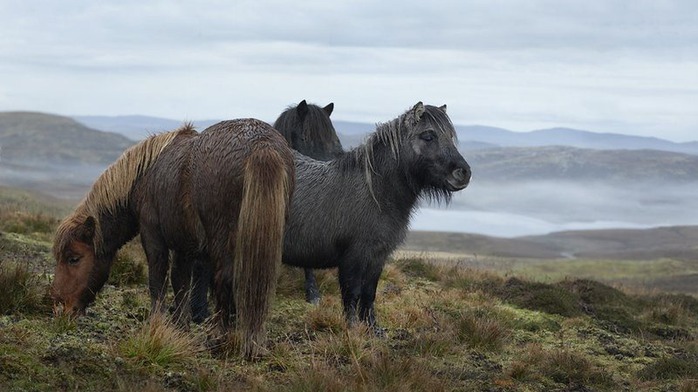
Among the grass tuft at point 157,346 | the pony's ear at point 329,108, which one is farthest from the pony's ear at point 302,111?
the grass tuft at point 157,346

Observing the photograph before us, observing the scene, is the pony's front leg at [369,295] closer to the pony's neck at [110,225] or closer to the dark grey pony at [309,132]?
the dark grey pony at [309,132]

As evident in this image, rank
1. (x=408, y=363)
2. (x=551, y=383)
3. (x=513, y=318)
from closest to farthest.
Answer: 1. (x=408, y=363)
2. (x=551, y=383)
3. (x=513, y=318)

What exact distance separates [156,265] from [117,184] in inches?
31.7

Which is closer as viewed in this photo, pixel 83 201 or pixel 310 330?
pixel 83 201

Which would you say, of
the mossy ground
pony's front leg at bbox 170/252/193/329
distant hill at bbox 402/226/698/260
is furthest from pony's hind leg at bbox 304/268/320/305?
distant hill at bbox 402/226/698/260

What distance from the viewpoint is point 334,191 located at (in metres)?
8.34

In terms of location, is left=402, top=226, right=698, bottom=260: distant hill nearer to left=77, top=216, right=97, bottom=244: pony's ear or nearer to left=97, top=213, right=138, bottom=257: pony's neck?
left=97, top=213, right=138, bottom=257: pony's neck

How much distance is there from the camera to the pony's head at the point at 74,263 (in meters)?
7.19

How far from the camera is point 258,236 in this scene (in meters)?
6.07

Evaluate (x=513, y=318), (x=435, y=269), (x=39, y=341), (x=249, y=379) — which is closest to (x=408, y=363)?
(x=249, y=379)

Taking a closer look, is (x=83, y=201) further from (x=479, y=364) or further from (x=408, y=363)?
(x=479, y=364)

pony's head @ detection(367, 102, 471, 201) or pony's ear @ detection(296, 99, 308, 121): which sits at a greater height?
pony's ear @ detection(296, 99, 308, 121)

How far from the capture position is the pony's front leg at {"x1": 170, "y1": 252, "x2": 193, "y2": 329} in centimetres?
707

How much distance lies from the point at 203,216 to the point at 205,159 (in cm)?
44
